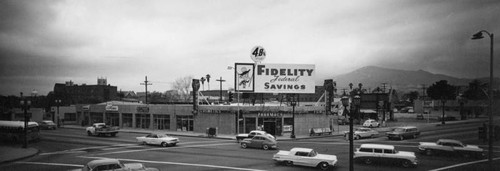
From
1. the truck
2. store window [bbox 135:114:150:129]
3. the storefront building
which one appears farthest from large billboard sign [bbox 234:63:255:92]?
the truck

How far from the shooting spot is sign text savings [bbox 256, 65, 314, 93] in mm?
45688

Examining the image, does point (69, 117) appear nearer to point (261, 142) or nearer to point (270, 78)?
point (270, 78)

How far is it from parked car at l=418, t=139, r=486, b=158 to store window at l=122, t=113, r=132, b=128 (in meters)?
44.9

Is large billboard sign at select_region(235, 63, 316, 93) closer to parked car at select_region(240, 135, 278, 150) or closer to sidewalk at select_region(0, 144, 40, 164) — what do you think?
parked car at select_region(240, 135, 278, 150)

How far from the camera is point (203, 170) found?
19.5 meters

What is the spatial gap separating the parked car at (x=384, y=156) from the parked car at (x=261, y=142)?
28.1ft

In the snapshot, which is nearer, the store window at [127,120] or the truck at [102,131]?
the truck at [102,131]

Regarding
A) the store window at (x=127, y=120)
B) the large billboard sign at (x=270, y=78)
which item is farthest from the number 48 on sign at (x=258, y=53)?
the store window at (x=127, y=120)

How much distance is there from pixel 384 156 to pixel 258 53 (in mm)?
27591

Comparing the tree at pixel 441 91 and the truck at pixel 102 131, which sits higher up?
the tree at pixel 441 91

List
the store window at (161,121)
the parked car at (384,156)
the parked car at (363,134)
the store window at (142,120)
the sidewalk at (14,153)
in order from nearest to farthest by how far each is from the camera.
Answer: the parked car at (384,156), the sidewalk at (14,153), the parked car at (363,134), the store window at (161,121), the store window at (142,120)

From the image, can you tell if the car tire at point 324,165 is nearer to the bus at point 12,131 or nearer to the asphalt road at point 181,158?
the asphalt road at point 181,158

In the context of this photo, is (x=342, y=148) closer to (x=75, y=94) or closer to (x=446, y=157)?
(x=446, y=157)

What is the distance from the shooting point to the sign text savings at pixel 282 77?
4569cm
